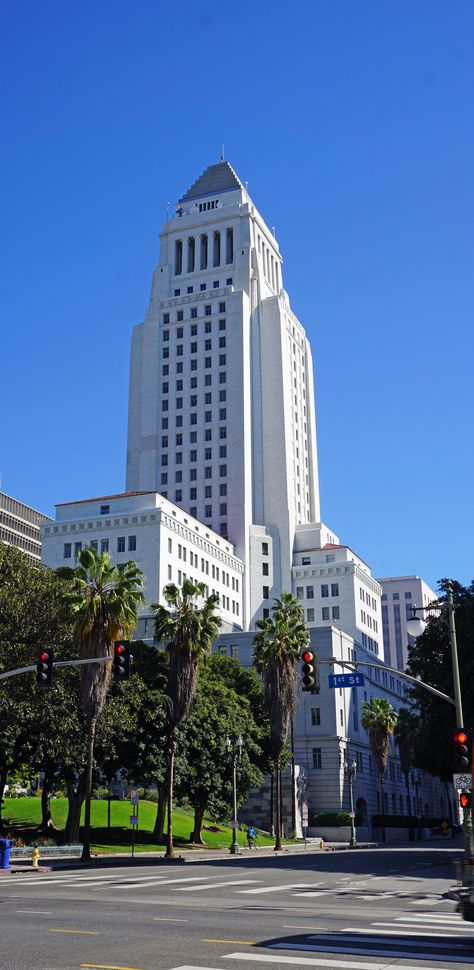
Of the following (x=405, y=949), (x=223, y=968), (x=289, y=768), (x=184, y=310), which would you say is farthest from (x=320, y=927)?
(x=184, y=310)

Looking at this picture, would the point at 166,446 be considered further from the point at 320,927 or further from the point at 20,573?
the point at 320,927

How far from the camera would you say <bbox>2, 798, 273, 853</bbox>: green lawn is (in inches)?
2127

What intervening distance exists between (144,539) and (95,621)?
5231 cm

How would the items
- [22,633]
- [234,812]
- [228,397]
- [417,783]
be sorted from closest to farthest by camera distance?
[22,633]
[234,812]
[417,783]
[228,397]

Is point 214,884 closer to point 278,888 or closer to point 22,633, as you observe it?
point 278,888

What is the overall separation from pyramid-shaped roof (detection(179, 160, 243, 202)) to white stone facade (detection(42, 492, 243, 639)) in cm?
6600

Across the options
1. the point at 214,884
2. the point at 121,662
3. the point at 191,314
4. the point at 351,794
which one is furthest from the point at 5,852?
the point at 191,314

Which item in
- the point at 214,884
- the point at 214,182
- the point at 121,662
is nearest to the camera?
the point at 121,662

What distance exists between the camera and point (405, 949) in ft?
43.8

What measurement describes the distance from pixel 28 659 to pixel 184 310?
95052mm

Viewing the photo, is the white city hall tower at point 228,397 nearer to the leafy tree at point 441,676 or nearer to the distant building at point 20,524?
the distant building at point 20,524

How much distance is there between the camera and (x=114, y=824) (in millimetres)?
61750

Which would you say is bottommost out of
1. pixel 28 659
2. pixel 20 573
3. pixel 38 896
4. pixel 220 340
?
pixel 38 896

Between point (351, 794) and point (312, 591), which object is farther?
point (312, 591)
